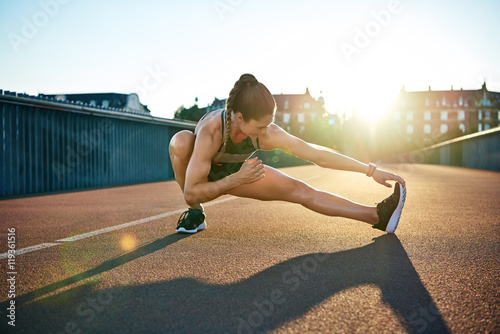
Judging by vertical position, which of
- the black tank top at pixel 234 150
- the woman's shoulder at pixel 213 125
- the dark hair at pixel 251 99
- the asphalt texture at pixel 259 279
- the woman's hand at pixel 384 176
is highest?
the dark hair at pixel 251 99

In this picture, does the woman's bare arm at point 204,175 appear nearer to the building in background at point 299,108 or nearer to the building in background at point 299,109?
the building in background at point 299,109

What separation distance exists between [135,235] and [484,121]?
11145 cm

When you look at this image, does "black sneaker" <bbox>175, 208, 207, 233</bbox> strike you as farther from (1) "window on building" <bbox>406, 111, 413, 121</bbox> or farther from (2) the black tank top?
(1) "window on building" <bbox>406, 111, 413, 121</bbox>

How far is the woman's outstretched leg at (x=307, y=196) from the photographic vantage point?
399 cm

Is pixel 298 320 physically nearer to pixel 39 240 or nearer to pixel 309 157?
pixel 309 157

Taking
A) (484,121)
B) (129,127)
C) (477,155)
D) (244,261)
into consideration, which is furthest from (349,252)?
(484,121)

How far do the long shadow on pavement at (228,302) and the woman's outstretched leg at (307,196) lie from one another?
108 cm

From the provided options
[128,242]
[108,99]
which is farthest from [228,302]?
[108,99]

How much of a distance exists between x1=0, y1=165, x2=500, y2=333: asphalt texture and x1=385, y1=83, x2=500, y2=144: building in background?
98.5 m

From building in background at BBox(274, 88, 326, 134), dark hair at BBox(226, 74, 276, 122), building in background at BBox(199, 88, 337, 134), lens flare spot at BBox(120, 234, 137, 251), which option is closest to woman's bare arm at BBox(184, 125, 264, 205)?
dark hair at BBox(226, 74, 276, 122)

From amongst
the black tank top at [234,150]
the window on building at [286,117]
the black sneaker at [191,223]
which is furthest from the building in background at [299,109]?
the black tank top at [234,150]

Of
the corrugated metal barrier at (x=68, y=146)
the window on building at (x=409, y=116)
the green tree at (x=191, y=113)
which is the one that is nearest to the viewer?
the corrugated metal barrier at (x=68, y=146)

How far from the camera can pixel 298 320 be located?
193 centimetres

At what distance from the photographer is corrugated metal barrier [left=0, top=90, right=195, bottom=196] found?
11.7m
